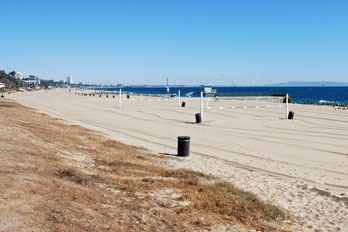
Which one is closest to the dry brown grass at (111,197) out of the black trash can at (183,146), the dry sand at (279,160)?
the dry sand at (279,160)

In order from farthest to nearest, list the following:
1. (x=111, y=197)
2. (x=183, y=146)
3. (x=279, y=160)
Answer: (x=183, y=146) < (x=279, y=160) < (x=111, y=197)

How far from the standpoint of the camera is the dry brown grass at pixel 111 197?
5.18m

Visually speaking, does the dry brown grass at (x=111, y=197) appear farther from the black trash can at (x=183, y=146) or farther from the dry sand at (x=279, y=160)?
the black trash can at (x=183, y=146)

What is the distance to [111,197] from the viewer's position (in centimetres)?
652

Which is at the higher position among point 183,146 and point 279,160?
point 183,146

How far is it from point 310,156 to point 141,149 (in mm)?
6234

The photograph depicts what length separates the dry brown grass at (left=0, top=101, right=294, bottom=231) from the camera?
518 centimetres

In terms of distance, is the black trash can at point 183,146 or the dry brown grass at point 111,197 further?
the black trash can at point 183,146

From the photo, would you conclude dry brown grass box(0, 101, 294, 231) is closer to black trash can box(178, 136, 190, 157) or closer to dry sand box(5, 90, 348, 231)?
dry sand box(5, 90, 348, 231)

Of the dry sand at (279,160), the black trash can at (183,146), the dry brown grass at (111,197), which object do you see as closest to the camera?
the dry brown grass at (111,197)

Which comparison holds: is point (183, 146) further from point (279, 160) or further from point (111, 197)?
point (111, 197)

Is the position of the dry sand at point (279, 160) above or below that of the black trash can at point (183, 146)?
below

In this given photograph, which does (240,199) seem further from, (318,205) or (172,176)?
(172,176)

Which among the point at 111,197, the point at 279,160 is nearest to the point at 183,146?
the point at 279,160
